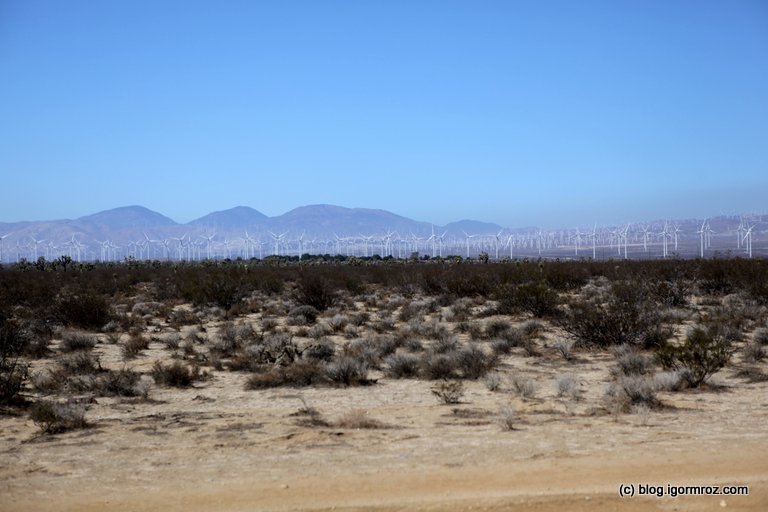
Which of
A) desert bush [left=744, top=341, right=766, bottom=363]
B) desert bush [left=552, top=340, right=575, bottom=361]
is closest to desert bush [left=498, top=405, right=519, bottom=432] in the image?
desert bush [left=552, top=340, right=575, bottom=361]

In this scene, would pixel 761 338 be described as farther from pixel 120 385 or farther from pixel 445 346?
pixel 120 385

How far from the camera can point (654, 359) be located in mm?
14922

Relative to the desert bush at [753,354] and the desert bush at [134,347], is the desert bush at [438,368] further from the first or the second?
the desert bush at [134,347]

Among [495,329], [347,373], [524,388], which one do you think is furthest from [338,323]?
[524,388]

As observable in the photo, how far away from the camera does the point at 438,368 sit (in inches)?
591

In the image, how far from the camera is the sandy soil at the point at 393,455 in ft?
24.8

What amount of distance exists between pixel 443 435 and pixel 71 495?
4.72 metres

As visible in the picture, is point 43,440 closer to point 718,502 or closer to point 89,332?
point 718,502

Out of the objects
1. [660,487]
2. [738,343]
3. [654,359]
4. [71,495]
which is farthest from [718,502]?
[738,343]

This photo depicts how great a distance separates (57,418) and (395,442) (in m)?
5.02

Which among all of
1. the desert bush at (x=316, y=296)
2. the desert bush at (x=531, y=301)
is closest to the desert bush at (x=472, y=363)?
the desert bush at (x=531, y=301)

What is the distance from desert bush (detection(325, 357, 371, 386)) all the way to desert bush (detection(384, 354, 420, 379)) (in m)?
0.71

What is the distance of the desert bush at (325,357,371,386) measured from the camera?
14391 mm

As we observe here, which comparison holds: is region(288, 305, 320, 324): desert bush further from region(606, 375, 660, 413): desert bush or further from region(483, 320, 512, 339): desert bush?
region(606, 375, 660, 413): desert bush
